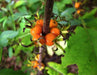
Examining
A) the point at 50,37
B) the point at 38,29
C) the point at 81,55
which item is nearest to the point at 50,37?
the point at 50,37

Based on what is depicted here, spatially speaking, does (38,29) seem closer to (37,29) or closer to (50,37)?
(37,29)

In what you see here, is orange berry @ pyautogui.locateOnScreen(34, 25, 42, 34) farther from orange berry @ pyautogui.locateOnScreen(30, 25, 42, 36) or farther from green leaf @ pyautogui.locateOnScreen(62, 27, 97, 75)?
green leaf @ pyautogui.locateOnScreen(62, 27, 97, 75)

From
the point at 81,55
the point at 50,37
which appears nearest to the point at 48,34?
the point at 50,37

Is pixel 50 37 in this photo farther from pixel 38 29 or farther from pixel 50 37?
pixel 38 29

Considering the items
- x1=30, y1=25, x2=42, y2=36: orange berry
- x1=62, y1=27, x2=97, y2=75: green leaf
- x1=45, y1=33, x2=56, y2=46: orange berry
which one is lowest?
x1=62, y1=27, x2=97, y2=75: green leaf

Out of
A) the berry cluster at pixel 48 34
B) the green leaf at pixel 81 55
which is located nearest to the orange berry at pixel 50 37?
the berry cluster at pixel 48 34

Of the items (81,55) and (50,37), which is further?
(81,55)

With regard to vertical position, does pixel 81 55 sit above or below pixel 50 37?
below

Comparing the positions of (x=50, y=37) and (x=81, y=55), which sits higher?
(x=50, y=37)

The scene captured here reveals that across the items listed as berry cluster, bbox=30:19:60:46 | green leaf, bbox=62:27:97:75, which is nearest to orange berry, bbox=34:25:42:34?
berry cluster, bbox=30:19:60:46
